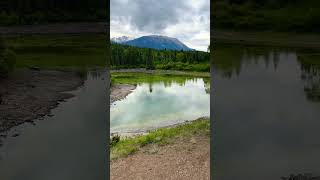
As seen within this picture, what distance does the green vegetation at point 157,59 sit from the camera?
970 cm

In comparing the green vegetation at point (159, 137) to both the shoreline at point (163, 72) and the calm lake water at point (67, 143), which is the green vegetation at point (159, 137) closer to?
the shoreline at point (163, 72)

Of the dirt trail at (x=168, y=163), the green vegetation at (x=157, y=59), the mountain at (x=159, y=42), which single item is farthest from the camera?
the mountain at (x=159, y=42)

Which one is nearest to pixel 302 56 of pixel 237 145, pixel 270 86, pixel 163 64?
pixel 270 86

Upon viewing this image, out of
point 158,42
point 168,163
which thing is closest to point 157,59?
point 158,42

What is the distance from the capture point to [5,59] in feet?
14.1

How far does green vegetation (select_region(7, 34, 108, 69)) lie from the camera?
14.3ft

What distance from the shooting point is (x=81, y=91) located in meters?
4.42

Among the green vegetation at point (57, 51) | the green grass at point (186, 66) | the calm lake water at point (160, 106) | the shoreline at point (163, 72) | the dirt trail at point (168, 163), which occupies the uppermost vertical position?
the green vegetation at point (57, 51)

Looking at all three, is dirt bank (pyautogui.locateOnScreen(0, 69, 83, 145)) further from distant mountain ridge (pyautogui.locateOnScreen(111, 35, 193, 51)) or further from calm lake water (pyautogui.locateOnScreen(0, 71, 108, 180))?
distant mountain ridge (pyautogui.locateOnScreen(111, 35, 193, 51))

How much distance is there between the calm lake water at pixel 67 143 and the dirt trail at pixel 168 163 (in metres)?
2.11

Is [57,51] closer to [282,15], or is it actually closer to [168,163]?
[282,15]

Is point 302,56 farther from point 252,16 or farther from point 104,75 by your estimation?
point 104,75

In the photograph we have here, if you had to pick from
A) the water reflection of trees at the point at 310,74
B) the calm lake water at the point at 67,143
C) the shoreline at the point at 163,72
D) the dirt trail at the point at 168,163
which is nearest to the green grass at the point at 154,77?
the shoreline at the point at 163,72

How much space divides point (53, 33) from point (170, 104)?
16.8ft
